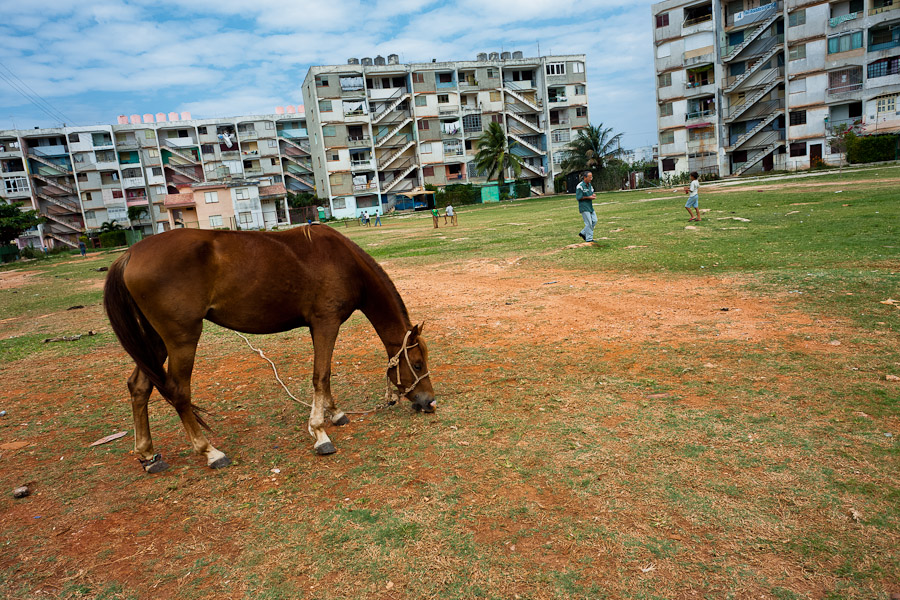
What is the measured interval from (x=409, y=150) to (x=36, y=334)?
71.5 metres

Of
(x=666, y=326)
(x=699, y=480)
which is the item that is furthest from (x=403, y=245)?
(x=699, y=480)

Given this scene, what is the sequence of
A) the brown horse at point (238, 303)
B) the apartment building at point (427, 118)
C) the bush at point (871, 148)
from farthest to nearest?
1. the apartment building at point (427, 118)
2. the bush at point (871, 148)
3. the brown horse at point (238, 303)

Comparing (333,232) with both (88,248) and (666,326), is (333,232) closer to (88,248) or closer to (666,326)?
(666,326)

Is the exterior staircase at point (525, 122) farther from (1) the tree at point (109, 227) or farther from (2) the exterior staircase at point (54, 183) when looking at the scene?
(2) the exterior staircase at point (54, 183)

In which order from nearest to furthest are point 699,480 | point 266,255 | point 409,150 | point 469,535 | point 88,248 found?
point 469,535
point 699,480
point 266,255
point 88,248
point 409,150

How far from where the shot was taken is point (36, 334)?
12531 mm

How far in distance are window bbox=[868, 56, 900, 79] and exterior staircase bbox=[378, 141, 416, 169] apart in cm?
5294

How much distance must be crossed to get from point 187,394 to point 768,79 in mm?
69321

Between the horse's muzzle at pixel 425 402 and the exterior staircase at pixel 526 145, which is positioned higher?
the exterior staircase at pixel 526 145

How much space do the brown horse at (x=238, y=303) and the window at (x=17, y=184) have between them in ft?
308

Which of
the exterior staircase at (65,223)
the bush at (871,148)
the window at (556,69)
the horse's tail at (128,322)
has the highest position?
the window at (556,69)

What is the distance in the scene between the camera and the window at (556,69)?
273ft

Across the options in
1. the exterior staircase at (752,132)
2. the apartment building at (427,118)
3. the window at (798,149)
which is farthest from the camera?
the apartment building at (427,118)

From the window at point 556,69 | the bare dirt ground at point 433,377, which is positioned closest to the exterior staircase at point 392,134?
the window at point 556,69
